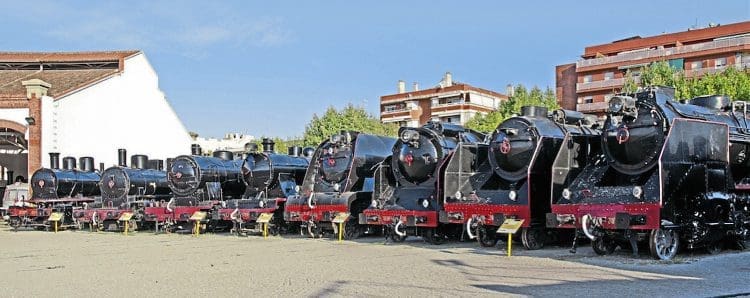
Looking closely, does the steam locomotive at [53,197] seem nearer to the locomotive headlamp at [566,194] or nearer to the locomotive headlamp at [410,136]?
the locomotive headlamp at [410,136]

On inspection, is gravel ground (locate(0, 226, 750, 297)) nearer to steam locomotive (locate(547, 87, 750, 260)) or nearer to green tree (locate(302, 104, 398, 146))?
steam locomotive (locate(547, 87, 750, 260))

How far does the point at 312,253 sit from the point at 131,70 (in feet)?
98.9

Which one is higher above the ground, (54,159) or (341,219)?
(54,159)

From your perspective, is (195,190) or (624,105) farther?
(195,190)

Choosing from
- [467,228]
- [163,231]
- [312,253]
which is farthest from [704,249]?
[163,231]

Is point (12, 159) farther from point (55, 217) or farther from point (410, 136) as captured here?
point (410, 136)

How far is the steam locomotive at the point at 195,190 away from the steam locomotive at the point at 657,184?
11838 millimetres

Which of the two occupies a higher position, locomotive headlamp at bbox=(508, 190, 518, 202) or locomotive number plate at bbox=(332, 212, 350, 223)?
locomotive headlamp at bbox=(508, 190, 518, 202)

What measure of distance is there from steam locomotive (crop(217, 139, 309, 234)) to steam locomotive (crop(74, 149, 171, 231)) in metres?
3.65

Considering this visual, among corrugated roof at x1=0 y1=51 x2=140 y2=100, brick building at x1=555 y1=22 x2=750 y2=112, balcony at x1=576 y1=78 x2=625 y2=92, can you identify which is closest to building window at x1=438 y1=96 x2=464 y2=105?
brick building at x1=555 y1=22 x2=750 y2=112

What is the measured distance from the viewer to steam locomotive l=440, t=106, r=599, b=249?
14156 mm

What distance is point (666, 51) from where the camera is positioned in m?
52.8

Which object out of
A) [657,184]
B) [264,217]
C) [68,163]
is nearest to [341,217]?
[264,217]

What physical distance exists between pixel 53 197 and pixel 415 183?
1540 centimetres
